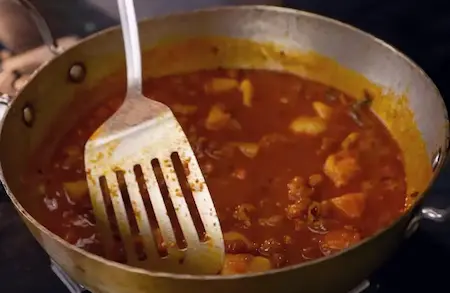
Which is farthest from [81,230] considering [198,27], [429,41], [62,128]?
[429,41]

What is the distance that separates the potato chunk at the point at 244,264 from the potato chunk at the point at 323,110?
1.06 ft

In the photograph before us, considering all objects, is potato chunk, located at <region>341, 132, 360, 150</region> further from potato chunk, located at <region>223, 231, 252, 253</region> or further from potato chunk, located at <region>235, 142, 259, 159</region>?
potato chunk, located at <region>223, 231, 252, 253</region>

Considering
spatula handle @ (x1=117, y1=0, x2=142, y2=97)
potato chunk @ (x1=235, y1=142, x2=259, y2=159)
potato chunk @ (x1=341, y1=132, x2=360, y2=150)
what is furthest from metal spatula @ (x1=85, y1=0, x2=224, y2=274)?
potato chunk @ (x1=341, y1=132, x2=360, y2=150)

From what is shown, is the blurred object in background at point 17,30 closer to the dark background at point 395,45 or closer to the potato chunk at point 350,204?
the dark background at point 395,45

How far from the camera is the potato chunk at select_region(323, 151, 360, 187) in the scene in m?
0.99

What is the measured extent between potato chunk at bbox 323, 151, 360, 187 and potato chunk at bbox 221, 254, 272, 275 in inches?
7.3

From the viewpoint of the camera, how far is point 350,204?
37.3 inches

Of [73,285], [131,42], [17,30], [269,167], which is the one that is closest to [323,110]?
[269,167]

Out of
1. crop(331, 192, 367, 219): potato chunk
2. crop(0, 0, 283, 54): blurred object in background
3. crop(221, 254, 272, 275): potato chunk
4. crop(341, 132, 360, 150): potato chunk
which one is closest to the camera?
crop(221, 254, 272, 275): potato chunk

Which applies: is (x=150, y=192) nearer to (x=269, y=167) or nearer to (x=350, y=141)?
(x=269, y=167)

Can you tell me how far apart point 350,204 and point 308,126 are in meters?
0.18

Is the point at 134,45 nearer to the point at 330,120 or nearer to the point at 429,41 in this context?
the point at 330,120

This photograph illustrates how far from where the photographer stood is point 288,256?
89 centimetres

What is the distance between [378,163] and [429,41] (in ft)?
1.04
